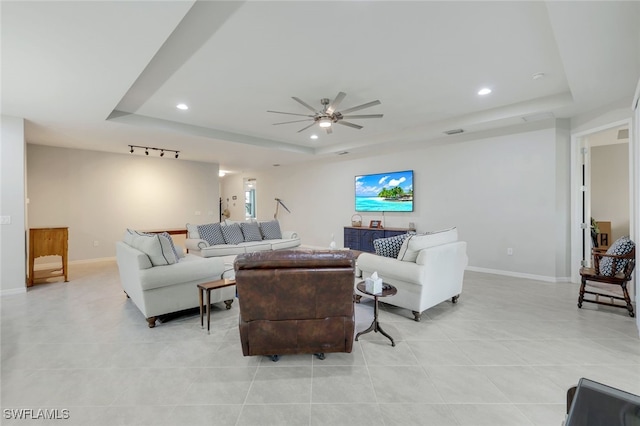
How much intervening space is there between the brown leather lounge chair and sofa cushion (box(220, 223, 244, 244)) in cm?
368

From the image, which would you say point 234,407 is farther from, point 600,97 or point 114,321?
point 600,97

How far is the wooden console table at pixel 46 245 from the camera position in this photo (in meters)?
4.43

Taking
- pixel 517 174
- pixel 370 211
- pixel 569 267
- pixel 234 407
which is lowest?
pixel 234 407

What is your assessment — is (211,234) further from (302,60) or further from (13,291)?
(302,60)

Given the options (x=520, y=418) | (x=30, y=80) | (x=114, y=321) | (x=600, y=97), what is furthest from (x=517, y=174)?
(x=30, y=80)

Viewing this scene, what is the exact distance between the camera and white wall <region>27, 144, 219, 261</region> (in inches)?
231

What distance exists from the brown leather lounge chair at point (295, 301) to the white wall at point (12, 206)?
4.14m

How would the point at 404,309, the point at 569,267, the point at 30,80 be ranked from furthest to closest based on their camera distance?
the point at 569,267, the point at 404,309, the point at 30,80

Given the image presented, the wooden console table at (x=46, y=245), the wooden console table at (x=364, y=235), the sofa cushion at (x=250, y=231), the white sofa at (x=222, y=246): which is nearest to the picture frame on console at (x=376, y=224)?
the wooden console table at (x=364, y=235)

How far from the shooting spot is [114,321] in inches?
120

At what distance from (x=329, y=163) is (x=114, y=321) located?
5.75m

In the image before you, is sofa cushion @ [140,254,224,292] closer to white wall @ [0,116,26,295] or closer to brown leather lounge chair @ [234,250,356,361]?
brown leather lounge chair @ [234,250,356,361]

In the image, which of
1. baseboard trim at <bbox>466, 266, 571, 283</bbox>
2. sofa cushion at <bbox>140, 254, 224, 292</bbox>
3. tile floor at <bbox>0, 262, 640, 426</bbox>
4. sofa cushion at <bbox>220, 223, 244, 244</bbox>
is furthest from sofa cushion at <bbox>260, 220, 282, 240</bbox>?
baseboard trim at <bbox>466, 266, 571, 283</bbox>

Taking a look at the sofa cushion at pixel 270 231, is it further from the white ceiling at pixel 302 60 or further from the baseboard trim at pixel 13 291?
the baseboard trim at pixel 13 291
